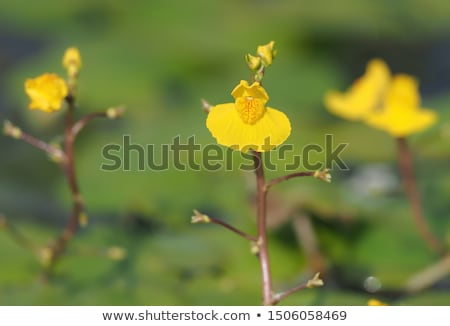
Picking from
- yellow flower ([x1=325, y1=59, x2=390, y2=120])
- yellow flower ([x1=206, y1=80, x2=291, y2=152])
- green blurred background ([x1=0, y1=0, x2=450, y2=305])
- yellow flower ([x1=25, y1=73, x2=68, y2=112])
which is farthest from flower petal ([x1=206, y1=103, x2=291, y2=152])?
yellow flower ([x1=325, y1=59, x2=390, y2=120])

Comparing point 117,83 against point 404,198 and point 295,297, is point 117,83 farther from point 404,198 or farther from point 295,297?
point 295,297

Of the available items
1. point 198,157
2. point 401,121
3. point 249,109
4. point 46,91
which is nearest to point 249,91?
point 249,109

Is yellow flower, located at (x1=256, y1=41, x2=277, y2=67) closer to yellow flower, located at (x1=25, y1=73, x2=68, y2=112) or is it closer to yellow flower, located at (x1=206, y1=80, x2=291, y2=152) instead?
yellow flower, located at (x1=206, y1=80, x2=291, y2=152)

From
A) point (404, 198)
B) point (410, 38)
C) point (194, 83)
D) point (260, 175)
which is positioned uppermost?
point (410, 38)

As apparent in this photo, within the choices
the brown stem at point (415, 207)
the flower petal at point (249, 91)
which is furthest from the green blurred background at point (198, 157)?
the flower petal at point (249, 91)
